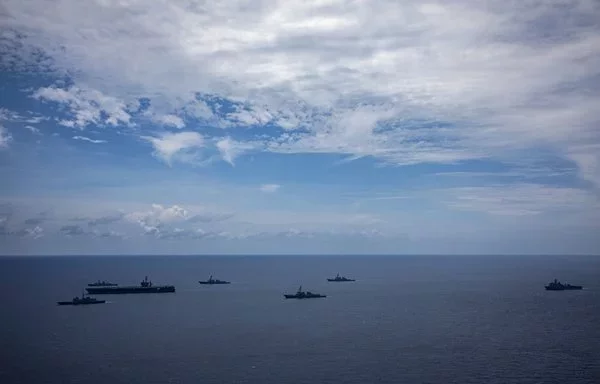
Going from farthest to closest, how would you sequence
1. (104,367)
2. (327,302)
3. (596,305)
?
(327,302), (596,305), (104,367)

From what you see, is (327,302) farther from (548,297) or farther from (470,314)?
(548,297)

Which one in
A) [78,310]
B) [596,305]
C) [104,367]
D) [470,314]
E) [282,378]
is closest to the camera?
[282,378]

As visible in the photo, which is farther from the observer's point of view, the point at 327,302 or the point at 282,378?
the point at 327,302

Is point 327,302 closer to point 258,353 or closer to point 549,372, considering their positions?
point 258,353

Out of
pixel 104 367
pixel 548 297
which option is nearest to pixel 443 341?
pixel 104 367

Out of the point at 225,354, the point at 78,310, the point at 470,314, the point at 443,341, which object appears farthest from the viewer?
the point at 78,310

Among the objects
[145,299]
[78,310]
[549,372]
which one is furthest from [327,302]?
[549,372]

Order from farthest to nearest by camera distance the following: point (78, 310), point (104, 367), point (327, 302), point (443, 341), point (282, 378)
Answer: point (327, 302)
point (78, 310)
point (443, 341)
point (104, 367)
point (282, 378)

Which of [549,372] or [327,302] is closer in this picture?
[549,372]

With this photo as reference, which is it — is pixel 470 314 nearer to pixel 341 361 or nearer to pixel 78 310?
pixel 341 361
